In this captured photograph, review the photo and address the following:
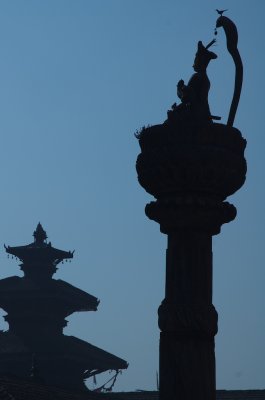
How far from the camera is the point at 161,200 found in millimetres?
18500

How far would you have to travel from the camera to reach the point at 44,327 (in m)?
82.2

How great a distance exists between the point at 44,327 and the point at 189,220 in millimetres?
64725

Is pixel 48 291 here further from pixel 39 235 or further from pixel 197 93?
pixel 197 93

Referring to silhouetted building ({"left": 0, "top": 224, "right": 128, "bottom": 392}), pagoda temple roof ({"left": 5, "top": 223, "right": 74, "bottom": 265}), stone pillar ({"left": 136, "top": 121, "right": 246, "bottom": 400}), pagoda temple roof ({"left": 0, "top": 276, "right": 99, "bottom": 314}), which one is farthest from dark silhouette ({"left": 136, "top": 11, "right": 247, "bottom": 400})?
pagoda temple roof ({"left": 5, "top": 223, "right": 74, "bottom": 265})

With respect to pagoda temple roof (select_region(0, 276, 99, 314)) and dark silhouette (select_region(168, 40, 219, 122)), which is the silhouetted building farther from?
dark silhouette (select_region(168, 40, 219, 122))

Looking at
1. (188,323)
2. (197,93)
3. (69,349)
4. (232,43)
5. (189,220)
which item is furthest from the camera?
(69,349)

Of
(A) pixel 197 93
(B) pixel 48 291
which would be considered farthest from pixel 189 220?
(B) pixel 48 291

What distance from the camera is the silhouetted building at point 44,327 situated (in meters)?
79.2

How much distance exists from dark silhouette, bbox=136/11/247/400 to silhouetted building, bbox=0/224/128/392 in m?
59.4

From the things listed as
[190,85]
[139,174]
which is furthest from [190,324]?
[190,85]

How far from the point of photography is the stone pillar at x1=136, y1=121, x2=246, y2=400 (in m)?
17.8

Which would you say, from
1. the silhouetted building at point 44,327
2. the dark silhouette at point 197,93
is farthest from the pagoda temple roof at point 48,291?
Answer: the dark silhouette at point 197,93

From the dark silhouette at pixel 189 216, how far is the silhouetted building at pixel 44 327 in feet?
195

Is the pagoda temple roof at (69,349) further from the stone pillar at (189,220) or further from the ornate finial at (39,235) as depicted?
the stone pillar at (189,220)
